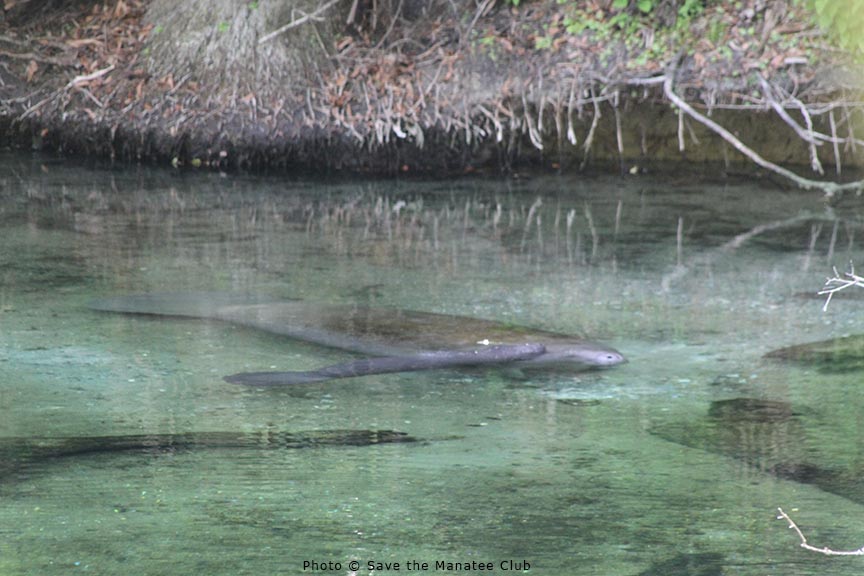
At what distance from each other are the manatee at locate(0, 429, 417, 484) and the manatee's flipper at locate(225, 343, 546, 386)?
73cm

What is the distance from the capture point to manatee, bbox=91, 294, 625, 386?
5.66 meters

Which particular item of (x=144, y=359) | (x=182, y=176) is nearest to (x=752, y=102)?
(x=182, y=176)

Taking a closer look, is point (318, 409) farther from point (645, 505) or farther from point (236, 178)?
point (236, 178)

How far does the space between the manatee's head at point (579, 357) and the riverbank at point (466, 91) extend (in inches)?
216

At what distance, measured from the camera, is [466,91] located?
1159cm

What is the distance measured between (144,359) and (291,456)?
1.64m

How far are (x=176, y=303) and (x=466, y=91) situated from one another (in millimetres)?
5411

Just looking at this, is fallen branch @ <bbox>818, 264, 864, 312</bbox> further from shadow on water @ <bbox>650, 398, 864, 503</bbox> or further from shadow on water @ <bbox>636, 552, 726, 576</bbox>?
shadow on water @ <bbox>636, 552, 726, 576</bbox>

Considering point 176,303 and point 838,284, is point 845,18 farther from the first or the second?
point 176,303

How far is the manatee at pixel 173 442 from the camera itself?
14.2 feet

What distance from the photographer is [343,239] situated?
347 inches

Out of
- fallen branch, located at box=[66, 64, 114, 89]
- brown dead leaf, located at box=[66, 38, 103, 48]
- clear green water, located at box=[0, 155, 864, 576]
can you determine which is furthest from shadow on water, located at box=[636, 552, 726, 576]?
brown dead leaf, located at box=[66, 38, 103, 48]

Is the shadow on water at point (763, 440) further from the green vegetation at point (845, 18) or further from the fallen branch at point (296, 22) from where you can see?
the fallen branch at point (296, 22)

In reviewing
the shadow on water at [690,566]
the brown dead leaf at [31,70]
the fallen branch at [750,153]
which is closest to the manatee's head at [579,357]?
the shadow on water at [690,566]
